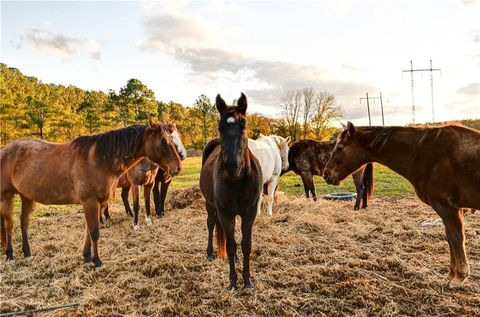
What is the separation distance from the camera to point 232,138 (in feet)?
10.9

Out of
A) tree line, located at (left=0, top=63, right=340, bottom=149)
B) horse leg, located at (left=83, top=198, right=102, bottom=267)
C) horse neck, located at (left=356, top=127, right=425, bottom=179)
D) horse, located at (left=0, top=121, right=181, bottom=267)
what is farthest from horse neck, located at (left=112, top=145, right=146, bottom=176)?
tree line, located at (left=0, top=63, right=340, bottom=149)

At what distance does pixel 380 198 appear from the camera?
10.4 m

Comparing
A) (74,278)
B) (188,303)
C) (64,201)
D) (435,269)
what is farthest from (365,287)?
(64,201)

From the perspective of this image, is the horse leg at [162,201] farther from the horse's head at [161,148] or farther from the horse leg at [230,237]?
the horse leg at [230,237]

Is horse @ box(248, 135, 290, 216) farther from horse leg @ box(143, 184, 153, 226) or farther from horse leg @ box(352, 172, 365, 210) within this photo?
horse leg @ box(143, 184, 153, 226)

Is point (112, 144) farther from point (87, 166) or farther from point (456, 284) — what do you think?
point (456, 284)

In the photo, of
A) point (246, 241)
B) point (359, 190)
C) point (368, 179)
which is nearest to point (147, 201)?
point (246, 241)

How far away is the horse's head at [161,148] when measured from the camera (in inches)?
198

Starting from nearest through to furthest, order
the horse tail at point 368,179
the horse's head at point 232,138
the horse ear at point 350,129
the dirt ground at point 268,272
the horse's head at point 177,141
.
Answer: the horse's head at point 232,138 < the dirt ground at point 268,272 < the horse ear at point 350,129 < the horse's head at point 177,141 < the horse tail at point 368,179

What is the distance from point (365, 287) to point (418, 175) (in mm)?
1513

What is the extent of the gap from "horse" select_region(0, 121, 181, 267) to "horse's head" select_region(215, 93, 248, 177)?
1.86 meters

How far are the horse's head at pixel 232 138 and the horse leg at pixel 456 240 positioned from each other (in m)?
2.48

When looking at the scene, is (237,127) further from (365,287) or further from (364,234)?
(364,234)

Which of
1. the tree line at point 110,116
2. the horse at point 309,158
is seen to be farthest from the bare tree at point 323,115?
the horse at point 309,158
